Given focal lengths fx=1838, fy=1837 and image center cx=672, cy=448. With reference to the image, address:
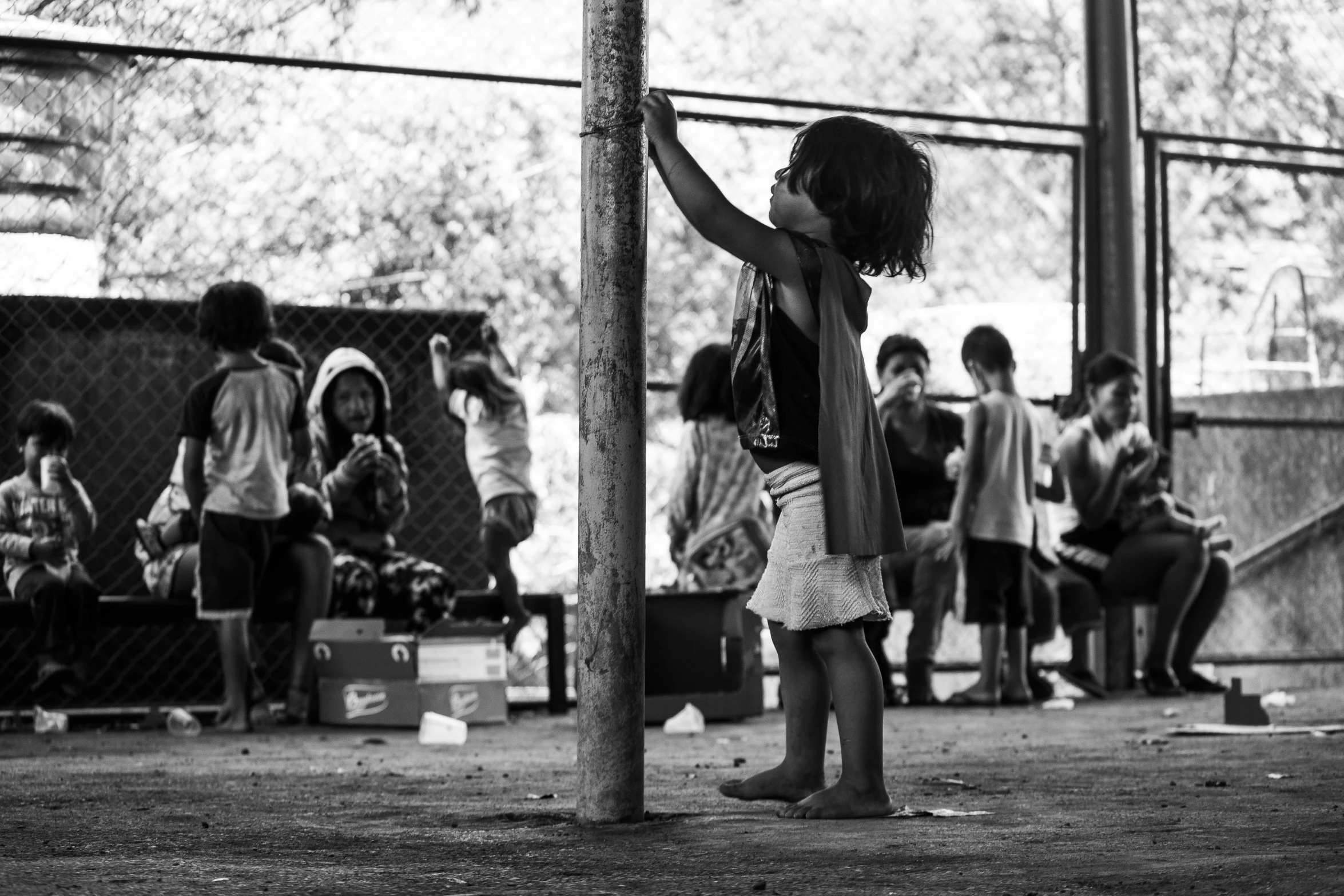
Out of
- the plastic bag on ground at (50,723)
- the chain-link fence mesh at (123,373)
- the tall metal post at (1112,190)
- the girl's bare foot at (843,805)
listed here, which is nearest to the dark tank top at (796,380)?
the girl's bare foot at (843,805)

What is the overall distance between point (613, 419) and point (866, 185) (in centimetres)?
76

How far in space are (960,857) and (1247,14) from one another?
14.4 metres

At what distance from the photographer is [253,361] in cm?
686

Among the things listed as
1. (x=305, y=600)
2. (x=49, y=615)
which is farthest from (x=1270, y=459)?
(x=49, y=615)

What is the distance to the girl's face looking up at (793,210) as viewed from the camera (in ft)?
12.8

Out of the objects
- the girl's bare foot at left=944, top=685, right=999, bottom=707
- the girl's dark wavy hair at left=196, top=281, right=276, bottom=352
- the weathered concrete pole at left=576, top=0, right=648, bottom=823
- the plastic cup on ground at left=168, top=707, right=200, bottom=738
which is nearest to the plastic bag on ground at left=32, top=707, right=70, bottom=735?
the plastic cup on ground at left=168, top=707, right=200, bottom=738

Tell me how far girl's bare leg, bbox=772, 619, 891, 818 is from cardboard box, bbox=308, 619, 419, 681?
3366mm

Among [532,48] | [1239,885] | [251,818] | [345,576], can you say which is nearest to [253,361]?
[345,576]

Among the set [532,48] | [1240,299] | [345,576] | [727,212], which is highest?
[532,48]

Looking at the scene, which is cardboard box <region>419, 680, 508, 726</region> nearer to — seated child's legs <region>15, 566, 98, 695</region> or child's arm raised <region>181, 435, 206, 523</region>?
child's arm raised <region>181, 435, 206, 523</region>

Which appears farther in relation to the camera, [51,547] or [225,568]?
[51,547]

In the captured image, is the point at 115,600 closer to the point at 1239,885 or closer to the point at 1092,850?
the point at 1092,850

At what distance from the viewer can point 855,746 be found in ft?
12.1

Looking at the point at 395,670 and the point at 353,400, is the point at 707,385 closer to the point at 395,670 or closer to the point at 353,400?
the point at 353,400
